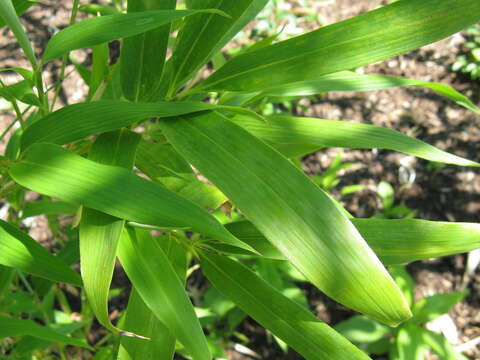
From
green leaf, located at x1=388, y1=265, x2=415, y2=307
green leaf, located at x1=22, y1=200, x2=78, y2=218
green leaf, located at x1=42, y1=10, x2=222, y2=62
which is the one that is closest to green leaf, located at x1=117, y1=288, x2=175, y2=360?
green leaf, located at x1=42, y1=10, x2=222, y2=62

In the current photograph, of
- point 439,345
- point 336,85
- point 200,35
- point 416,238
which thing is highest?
point 200,35

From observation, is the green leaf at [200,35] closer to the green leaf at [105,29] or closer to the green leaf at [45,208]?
the green leaf at [105,29]

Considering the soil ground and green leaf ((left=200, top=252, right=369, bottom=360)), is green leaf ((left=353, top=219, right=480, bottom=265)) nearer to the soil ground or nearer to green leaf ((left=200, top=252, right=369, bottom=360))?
green leaf ((left=200, top=252, right=369, bottom=360))

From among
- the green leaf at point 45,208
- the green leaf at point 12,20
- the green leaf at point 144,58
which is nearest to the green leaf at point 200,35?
the green leaf at point 144,58

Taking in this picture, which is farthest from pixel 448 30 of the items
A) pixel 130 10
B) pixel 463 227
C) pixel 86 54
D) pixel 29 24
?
pixel 29 24

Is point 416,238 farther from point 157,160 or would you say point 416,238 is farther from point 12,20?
point 12,20

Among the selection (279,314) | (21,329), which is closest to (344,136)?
(279,314)
